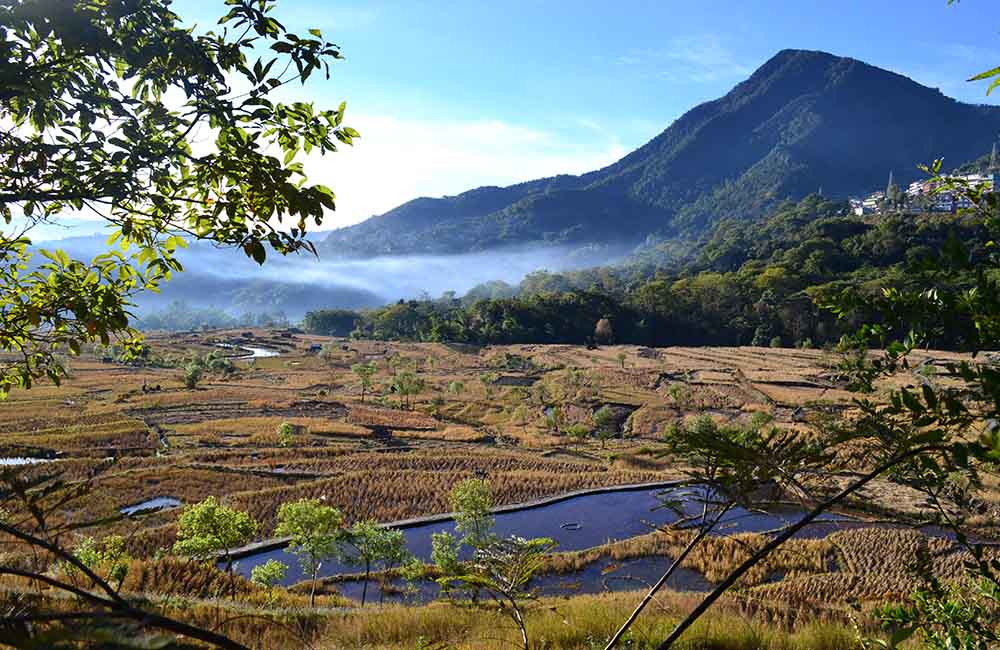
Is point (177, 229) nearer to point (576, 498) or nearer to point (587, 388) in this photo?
point (576, 498)

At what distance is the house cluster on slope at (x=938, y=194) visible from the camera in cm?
288

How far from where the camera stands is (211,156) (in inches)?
127

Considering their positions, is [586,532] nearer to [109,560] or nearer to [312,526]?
[312,526]

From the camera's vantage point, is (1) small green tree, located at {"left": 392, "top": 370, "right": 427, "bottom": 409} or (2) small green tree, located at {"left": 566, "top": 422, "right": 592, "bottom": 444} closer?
(2) small green tree, located at {"left": 566, "top": 422, "right": 592, "bottom": 444}

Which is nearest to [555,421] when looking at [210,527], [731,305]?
[210,527]

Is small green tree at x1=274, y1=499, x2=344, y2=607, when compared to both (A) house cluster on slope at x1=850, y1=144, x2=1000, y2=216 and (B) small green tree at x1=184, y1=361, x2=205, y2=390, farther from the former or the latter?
(B) small green tree at x1=184, y1=361, x2=205, y2=390

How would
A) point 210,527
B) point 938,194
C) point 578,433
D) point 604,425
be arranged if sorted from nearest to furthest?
1. point 938,194
2. point 210,527
3. point 578,433
4. point 604,425

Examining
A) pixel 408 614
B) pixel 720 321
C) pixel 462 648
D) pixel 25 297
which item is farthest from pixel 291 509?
pixel 720 321

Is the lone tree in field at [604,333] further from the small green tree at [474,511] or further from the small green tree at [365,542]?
the small green tree at [365,542]

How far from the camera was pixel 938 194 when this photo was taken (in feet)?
10.8

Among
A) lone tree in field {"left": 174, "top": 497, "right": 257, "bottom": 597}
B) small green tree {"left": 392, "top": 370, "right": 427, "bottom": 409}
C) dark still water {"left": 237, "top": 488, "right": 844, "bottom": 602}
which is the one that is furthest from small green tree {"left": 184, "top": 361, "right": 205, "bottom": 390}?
lone tree in field {"left": 174, "top": 497, "right": 257, "bottom": 597}

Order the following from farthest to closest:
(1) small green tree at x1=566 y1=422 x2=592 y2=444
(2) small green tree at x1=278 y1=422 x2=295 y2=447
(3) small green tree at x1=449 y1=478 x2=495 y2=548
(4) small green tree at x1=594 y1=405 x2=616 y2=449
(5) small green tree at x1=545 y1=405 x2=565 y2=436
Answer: (5) small green tree at x1=545 y1=405 x2=565 y2=436 → (4) small green tree at x1=594 y1=405 x2=616 y2=449 → (1) small green tree at x1=566 y1=422 x2=592 y2=444 → (2) small green tree at x1=278 y1=422 x2=295 y2=447 → (3) small green tree at x1=449 y1=478 x2=495 y2=548

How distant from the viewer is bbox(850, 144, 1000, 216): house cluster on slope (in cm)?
288

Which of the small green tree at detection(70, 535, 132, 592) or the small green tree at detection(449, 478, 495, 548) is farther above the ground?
the small green tree at detection(70, 535, 132, 592)
